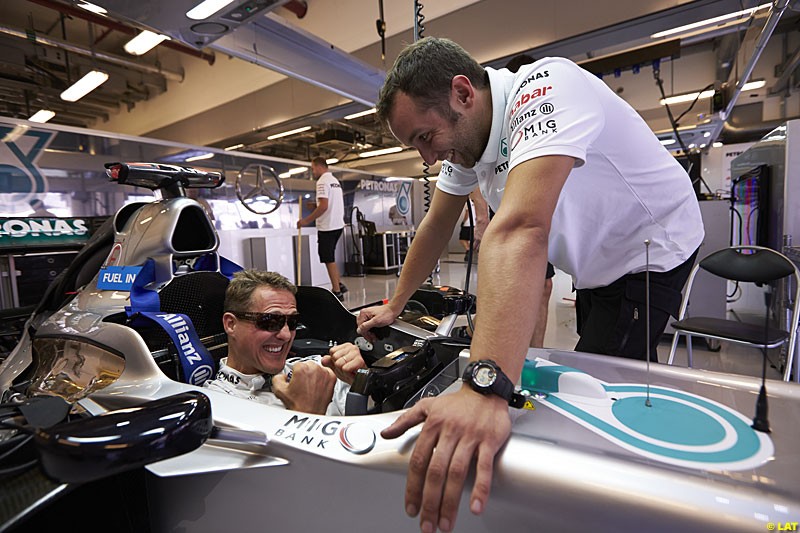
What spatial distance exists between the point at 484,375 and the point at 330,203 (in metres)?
5.71

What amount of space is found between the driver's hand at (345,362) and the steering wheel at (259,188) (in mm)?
6787

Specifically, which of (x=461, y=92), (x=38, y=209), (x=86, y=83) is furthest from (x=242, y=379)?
(x=86, y=83)

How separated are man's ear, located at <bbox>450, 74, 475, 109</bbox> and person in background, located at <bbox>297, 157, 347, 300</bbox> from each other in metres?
5.13

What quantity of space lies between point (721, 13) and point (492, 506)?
500 centimetres

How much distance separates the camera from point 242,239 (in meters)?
7.09

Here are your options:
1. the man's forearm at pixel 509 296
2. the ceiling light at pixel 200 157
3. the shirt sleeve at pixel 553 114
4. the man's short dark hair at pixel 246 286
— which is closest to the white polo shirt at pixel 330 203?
the ceiling light at pixel 200 157

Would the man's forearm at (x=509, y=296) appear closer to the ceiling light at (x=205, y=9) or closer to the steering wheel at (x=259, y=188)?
the ceiling light at (x=205, y=9)

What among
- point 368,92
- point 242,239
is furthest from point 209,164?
point 368,92

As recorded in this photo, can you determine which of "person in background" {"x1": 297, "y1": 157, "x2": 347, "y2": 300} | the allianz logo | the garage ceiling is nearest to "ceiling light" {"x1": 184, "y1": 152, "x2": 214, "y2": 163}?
the garage ceiling

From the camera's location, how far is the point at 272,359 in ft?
4.74

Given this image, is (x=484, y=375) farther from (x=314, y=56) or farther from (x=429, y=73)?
(x=314, y=56)

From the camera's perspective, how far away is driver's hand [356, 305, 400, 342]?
4.62ft

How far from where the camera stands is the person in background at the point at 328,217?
6.05 meters

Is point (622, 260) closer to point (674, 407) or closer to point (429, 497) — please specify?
point (674, 407)
